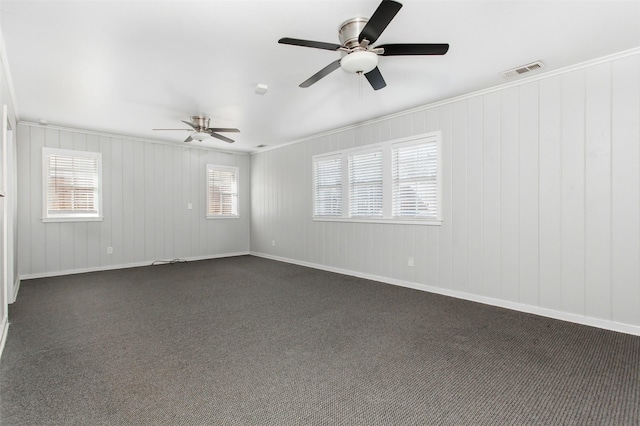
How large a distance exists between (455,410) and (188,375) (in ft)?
5.60

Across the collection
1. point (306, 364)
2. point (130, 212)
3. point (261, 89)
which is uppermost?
point (261, 89)

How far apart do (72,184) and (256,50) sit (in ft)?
15.5

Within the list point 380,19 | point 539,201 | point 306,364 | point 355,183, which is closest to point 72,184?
point 355,183

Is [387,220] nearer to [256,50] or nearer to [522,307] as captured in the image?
[522,307]

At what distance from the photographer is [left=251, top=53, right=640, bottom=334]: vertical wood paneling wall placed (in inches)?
115

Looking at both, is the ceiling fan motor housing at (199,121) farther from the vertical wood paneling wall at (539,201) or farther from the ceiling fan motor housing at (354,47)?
the ceiling fan motor housing at (354,47)

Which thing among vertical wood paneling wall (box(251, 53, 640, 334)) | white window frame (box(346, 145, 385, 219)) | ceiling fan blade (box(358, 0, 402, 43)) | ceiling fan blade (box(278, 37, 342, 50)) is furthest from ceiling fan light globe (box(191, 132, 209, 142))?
ceiling fan blade (box(358, 0, 402, 43))

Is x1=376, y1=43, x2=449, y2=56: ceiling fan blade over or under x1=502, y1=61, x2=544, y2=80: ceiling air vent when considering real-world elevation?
under

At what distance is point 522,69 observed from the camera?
3213 mm

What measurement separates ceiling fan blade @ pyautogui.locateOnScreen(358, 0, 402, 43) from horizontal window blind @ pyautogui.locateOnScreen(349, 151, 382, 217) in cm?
277

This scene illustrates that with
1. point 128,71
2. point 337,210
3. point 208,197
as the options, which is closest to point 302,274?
point 337,210

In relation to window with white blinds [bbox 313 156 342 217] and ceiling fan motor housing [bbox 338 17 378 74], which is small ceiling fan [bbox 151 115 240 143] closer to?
window with white blinds [bbox 313 156 342 217]

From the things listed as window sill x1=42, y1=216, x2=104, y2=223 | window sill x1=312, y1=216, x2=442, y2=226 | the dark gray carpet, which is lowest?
the dark gray carpet

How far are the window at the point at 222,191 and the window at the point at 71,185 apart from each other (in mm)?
2136
